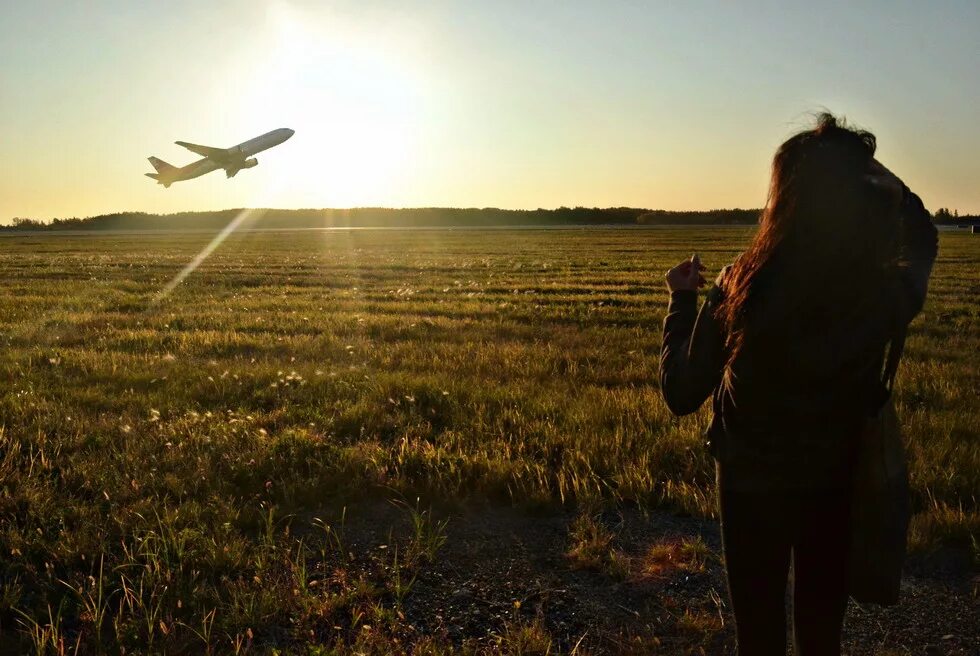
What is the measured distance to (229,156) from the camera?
44281mm

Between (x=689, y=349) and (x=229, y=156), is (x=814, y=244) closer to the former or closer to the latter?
(x=689, y=349)

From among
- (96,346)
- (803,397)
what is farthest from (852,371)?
(96,346)

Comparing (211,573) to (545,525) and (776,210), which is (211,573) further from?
(776,210)

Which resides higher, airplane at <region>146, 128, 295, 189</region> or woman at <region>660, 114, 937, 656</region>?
airplane at <region>146, 128, 295, 189</region>

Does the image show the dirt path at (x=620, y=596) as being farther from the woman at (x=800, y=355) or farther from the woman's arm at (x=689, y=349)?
the woman's arm at (x=689, y=349)

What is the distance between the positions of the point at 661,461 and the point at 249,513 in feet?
10.5

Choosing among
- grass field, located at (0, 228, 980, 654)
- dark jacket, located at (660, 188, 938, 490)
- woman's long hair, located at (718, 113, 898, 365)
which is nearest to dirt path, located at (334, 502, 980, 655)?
grass field, located at (0, 228, 980, 654)

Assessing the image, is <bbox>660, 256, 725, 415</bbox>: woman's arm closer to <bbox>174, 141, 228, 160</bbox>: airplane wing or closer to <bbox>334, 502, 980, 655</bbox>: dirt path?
<bbox>334, 502, 980, 655</bbox>: dirt path

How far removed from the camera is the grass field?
3791mm

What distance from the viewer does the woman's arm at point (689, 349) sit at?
7.69ft

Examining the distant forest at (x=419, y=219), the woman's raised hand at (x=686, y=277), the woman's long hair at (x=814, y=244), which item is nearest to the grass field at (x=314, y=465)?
the woman's raised hand at (x=686, y=277)

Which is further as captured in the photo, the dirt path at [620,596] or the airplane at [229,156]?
the airplane at [229,156]

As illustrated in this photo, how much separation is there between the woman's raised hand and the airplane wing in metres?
46.0

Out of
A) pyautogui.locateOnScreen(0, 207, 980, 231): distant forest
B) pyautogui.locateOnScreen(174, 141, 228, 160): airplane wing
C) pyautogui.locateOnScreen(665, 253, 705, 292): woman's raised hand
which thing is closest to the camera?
pyautogui.locateOnScreen(665, 253, 705, 292): woman's raised hand
